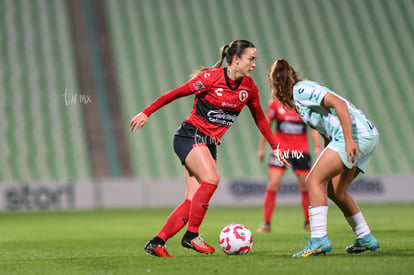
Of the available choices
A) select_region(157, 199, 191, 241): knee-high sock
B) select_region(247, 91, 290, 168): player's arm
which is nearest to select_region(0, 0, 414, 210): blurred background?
select_region(157, 199, 191, 241): knee-high sock

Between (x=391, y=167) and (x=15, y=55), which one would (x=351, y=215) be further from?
(x=15, y=55)

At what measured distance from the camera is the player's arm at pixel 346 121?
546 centimetres

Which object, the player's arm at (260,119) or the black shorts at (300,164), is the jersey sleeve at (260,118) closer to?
the player's arm at (260,119)

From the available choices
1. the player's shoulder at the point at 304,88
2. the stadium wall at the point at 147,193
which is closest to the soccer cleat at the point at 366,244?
the player's shoulder at the point at 304,88

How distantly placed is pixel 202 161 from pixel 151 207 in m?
10.7

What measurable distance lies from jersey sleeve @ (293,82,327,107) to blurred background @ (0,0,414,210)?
36.4 ft

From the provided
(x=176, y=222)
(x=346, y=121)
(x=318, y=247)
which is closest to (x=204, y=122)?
(x=176, y=222)

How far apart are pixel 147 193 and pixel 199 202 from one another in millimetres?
10831

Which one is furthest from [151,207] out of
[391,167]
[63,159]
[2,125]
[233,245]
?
[233,245]

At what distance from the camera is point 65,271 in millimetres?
5352

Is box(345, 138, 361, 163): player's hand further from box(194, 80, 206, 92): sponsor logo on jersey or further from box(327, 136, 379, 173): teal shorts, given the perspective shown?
box(194, 80, 206, 92): sponsor logo on jersey

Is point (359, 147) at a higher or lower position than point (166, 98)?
lower

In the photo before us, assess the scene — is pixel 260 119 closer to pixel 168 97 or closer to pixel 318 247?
pixel 168 97

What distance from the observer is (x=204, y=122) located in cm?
630
